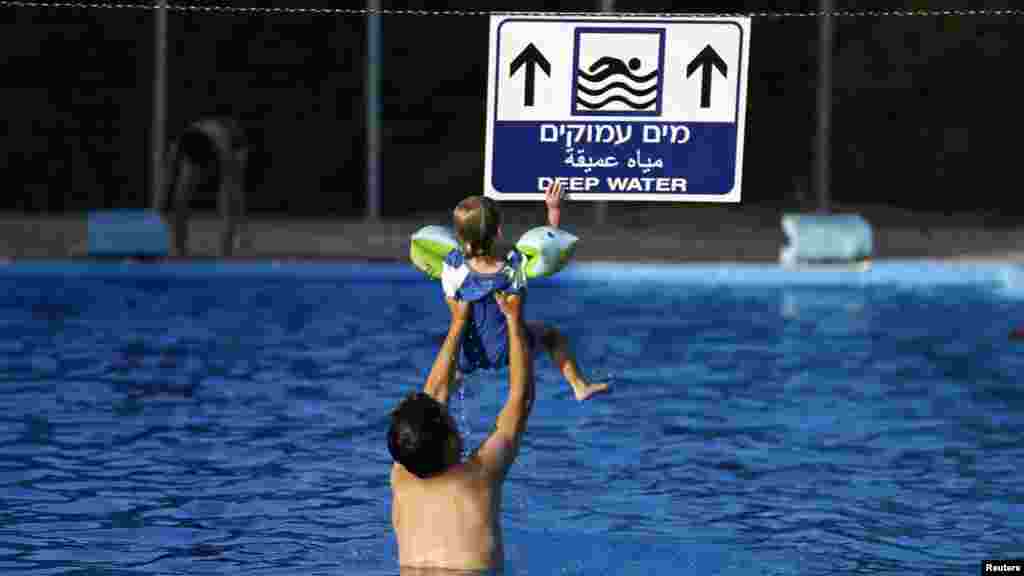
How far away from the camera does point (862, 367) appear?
14.1 m

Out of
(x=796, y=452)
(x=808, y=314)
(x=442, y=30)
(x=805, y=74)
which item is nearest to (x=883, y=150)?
(x=805, y=74)

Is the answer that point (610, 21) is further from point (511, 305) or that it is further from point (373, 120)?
point (373, 120)

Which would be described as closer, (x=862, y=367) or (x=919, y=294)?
(x=862, y=367)

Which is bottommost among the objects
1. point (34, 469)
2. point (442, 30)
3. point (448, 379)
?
point (34, 469)

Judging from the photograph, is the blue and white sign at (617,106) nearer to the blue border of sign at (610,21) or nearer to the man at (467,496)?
the blue border of sign at (610,21)

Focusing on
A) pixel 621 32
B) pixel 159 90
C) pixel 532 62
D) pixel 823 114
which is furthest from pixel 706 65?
pixel 159 90

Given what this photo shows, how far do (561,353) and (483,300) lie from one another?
19.7 inches

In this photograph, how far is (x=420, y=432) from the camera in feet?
18.9

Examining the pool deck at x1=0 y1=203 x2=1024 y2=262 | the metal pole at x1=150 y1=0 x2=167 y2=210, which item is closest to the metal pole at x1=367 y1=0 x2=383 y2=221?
the pool deck at x1=0 y1=203 x2=1024 y2=262

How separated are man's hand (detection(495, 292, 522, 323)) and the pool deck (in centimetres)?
1250

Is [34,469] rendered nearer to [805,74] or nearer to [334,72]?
[334,72]

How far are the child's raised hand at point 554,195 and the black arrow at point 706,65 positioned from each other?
21.1 inches

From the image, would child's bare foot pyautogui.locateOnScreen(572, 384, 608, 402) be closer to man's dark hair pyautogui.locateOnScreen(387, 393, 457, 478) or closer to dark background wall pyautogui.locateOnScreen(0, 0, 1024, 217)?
man's dark hair pyautogui.locateOnScreen(387, 393, 457, 478)

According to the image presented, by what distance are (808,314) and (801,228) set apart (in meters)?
1.95
